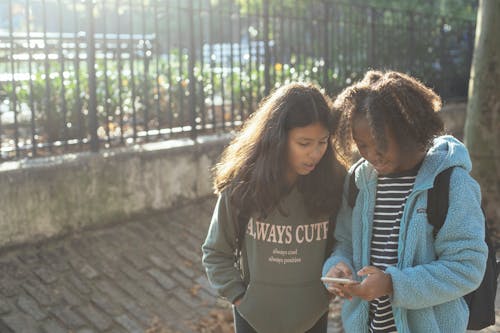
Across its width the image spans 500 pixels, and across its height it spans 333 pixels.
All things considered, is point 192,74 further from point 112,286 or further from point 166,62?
point 112,286

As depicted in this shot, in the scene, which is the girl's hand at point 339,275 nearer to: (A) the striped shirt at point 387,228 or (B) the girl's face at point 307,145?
(A) the striped shirt at point 387,228

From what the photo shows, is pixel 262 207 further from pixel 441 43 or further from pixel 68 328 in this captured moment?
pixel 441 43

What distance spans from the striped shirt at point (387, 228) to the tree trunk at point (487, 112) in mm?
3841

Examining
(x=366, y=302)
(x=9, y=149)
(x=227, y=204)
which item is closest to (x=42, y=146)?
(x=9, y=149)

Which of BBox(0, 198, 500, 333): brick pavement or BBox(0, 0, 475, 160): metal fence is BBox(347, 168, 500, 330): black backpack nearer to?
BBox(0, 198, 500, 333): brick pavement

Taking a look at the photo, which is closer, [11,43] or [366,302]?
[366,302]

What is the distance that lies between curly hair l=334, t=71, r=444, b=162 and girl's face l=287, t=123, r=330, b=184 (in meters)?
0.22

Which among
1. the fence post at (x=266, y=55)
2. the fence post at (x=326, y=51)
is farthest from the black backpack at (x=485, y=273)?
the fence post at (x=326, y=51)

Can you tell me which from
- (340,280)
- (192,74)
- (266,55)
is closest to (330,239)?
(340,280)

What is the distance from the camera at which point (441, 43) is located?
36.3 ft

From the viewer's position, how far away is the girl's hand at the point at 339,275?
2.07m

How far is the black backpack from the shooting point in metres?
2.00

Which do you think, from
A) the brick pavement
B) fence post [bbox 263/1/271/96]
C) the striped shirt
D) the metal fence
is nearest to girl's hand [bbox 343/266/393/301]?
the striped shirt

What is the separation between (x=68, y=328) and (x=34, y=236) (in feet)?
3.13
